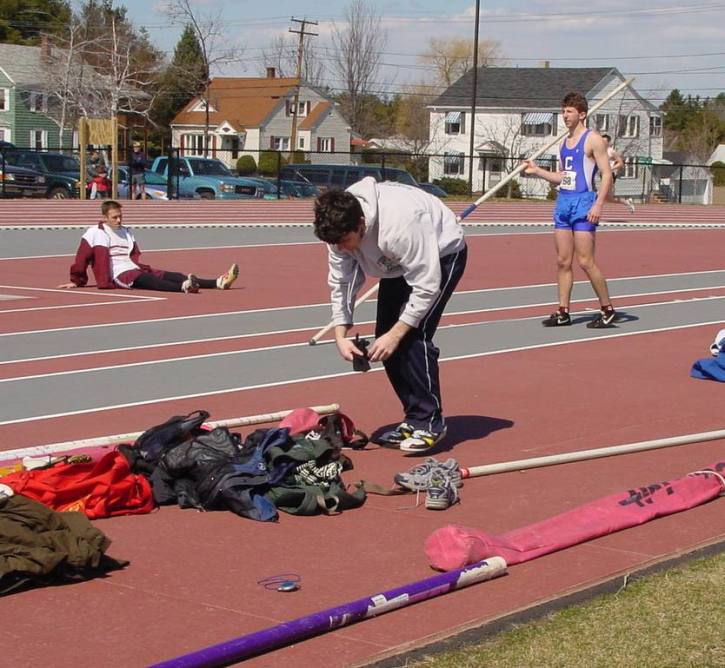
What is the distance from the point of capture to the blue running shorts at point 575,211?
13242 millimetres

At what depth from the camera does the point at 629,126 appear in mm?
88688

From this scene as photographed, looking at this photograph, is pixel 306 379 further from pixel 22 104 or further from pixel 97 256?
pixel 22 104

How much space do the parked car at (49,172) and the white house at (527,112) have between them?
4871cm

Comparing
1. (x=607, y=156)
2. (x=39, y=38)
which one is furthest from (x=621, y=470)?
(x=39, y=38)

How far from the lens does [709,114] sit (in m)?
125

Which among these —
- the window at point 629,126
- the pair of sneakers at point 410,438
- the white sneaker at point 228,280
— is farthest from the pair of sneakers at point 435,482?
the window at point 629,126

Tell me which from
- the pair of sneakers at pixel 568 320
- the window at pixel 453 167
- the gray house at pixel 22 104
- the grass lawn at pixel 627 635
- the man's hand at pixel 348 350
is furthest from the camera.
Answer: the gray house at pixel 22 104

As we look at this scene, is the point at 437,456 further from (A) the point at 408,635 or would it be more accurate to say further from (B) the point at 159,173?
(B) the point at 159,173

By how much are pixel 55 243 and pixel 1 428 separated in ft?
54.2

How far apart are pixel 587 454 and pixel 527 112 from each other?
81.6 m

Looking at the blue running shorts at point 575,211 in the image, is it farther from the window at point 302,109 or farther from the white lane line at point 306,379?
the window at point 302,109

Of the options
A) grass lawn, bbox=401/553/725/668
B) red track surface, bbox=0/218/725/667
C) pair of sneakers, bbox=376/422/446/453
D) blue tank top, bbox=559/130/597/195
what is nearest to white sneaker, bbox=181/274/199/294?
red track surface, bbox=0/218/725/667

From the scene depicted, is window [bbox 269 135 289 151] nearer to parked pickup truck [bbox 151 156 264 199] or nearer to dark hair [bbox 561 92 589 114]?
parked pickup truck [bbox 151 156 264 199]

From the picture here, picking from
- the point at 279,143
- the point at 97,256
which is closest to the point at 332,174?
the point at 97,256
